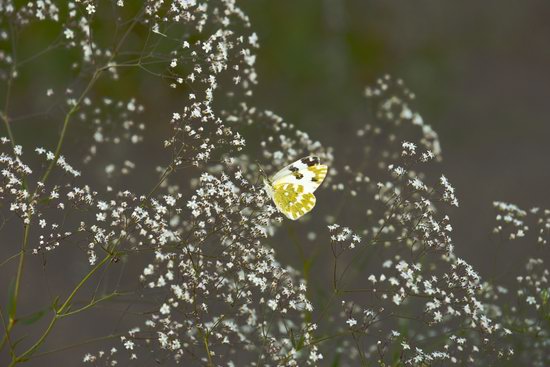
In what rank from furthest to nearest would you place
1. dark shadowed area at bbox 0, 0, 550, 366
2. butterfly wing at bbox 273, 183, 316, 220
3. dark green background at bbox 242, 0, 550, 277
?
1. dark green background at bbox 242, 0, 550, 277
2. dark shadowed area at bbox 0, 0, 550, 366
3. butterfly wing at bbox 273, 183, 316, 220

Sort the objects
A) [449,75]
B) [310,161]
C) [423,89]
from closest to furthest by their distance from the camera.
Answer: [310,161]
[423,89]
[449,75]

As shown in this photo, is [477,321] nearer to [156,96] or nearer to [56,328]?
[56,328]

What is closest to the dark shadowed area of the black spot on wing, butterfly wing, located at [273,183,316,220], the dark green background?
the dark green background

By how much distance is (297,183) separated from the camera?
3.65 meters

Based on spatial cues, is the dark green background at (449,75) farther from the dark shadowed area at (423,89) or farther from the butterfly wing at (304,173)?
the butterfly wing at (304,173)

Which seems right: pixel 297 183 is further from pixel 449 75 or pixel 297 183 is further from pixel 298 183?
pixel 449 75

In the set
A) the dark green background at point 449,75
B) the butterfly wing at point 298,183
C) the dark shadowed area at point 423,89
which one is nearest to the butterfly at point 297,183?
the butterfly wing at point 298,183

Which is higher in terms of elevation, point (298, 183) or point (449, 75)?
point (449, 75)

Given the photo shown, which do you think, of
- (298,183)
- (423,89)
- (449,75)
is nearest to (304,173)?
(298,183)

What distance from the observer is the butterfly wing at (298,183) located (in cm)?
357

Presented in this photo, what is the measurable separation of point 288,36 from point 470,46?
2.09 m

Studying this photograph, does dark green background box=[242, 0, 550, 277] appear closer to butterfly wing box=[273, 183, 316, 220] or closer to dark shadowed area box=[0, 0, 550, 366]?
dark shadowed area box=[0, 0, 550, 366]

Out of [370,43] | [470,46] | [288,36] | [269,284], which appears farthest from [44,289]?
[470,46]

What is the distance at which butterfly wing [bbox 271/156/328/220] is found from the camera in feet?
11.7
